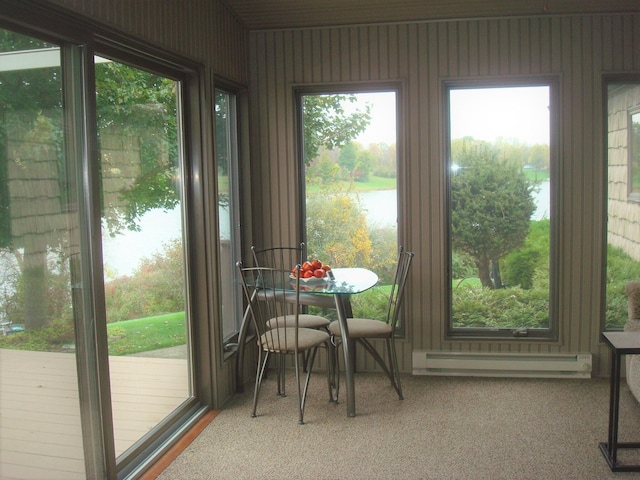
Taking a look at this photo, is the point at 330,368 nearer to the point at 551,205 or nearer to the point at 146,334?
the point at 146,334

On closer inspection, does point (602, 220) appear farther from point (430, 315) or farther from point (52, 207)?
point (52, 207)

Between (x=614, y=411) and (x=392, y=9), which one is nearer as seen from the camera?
(x=614, y=411)

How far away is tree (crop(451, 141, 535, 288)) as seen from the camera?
4719 mm

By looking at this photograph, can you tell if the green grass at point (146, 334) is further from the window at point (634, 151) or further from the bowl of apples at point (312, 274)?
the window at point (634, 151)

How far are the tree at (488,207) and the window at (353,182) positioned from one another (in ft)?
1.70

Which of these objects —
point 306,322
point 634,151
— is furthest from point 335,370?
point 634,151

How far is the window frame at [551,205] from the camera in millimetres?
4625

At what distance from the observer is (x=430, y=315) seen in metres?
4.81

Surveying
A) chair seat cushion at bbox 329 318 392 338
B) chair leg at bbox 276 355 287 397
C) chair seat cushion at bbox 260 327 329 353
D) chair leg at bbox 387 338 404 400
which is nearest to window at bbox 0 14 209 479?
chair seat cushion at bbox 260 327 329 353

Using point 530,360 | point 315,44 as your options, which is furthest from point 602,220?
point 315,44

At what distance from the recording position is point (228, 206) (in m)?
4.61

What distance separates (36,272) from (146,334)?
3.52ft

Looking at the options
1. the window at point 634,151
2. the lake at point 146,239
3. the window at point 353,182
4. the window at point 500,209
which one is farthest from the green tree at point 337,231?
the window at point 634,151

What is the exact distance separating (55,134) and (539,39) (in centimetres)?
360
